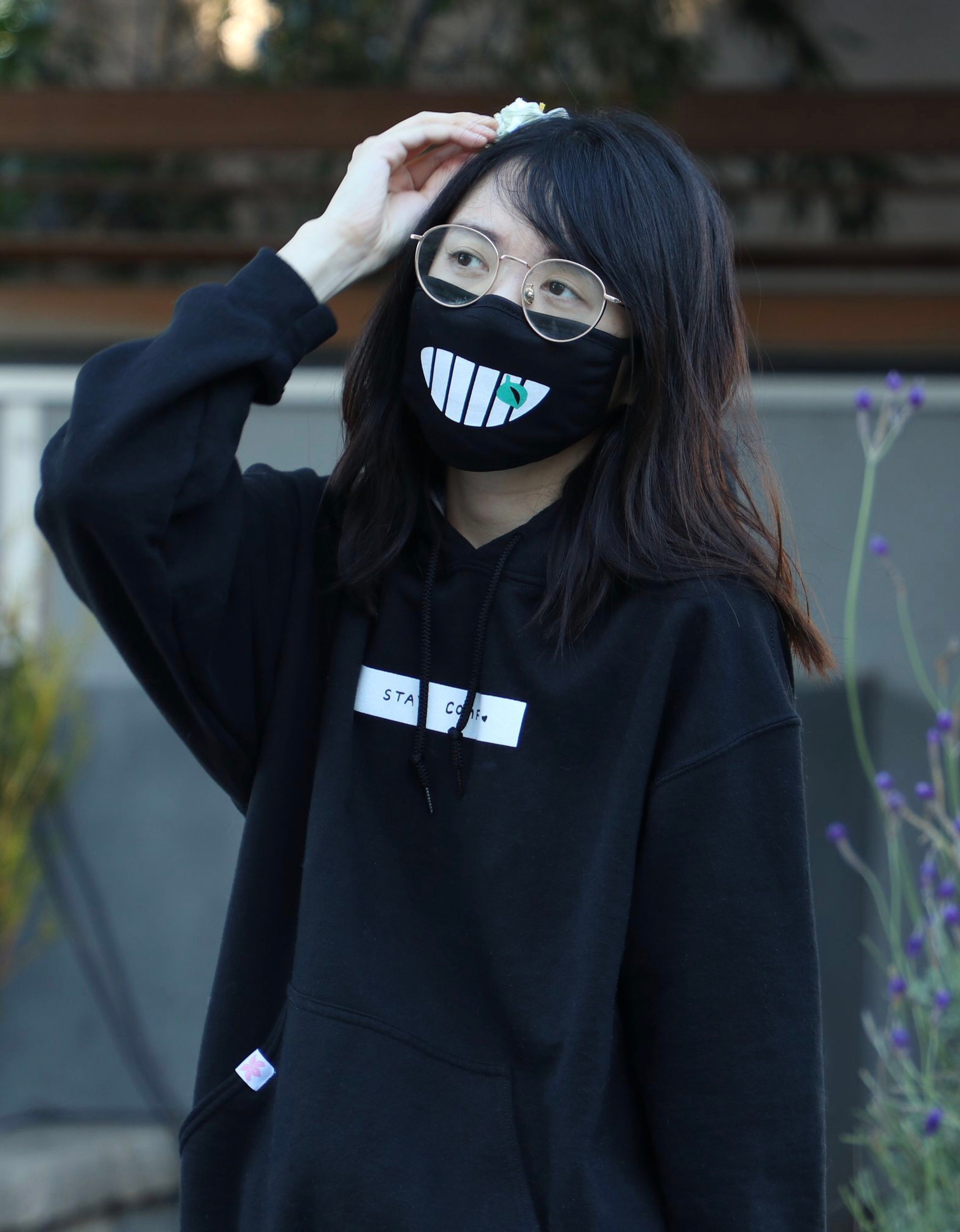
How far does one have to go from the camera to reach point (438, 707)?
4.15ft

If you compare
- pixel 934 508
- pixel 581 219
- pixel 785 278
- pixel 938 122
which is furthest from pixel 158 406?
pixel 785 278

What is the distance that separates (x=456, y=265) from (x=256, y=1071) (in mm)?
812

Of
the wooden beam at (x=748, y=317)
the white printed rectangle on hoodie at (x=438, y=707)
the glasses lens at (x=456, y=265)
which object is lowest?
the white printed rectangle on hoodie at (x=438, y=707)

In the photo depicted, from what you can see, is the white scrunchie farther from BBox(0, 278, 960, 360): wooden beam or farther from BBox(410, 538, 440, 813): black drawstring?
BBox(0, 278, 960, 360): wooden beam

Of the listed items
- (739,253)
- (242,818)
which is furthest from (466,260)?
(739,253)

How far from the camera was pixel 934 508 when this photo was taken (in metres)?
2.99

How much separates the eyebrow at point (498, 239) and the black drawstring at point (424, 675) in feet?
0.99

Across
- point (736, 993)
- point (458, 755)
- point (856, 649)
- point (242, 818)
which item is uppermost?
point (856, 649)

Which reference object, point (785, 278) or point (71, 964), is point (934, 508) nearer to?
point (785, 278)

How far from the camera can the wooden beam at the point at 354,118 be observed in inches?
128

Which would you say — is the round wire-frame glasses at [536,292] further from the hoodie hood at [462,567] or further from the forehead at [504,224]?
the hoodie hood at [462,567]

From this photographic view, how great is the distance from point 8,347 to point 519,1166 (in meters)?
2.87

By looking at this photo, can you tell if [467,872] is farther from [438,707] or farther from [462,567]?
[462,567]

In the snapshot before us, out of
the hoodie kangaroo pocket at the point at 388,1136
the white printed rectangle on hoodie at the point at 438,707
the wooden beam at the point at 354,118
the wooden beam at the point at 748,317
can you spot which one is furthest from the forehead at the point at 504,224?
the wooden beam at the point at 354,118
